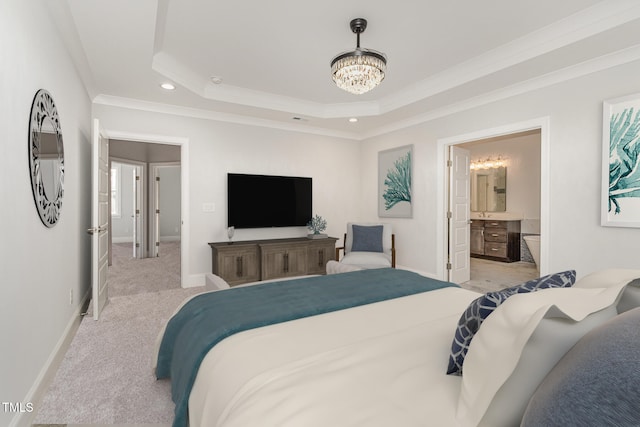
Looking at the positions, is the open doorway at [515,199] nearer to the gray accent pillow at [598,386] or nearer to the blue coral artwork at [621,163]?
the blue coral artwork at [621,163]

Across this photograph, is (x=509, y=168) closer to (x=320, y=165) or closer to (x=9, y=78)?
(x=320, y=165)

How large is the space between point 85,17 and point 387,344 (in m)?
3.09

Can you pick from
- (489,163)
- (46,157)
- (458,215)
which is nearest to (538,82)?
(458,215)

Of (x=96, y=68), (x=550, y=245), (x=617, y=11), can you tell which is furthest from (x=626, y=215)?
(x=96, y=68)

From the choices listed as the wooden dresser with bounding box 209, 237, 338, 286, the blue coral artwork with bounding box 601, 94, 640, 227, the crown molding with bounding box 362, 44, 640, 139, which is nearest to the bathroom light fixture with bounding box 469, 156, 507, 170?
the crown molding with bounding box 362, 44, 640, 139

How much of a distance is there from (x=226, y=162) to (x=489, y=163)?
5.84 meters

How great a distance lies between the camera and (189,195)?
4551 millimetres

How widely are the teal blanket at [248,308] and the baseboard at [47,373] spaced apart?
633 millimetres

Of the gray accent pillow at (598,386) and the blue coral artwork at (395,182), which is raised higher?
the blue coral artwork at (395,182)

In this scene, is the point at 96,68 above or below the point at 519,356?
above

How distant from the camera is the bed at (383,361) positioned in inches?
31.4

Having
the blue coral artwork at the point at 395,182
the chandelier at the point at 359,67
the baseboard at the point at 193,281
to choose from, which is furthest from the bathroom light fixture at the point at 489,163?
the baseboard at the point at 193,281

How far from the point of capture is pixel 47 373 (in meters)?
2.10

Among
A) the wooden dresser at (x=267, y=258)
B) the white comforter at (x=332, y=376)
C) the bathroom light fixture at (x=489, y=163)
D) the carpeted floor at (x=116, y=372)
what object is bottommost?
the carpeted floor at (x=116, y=372)
